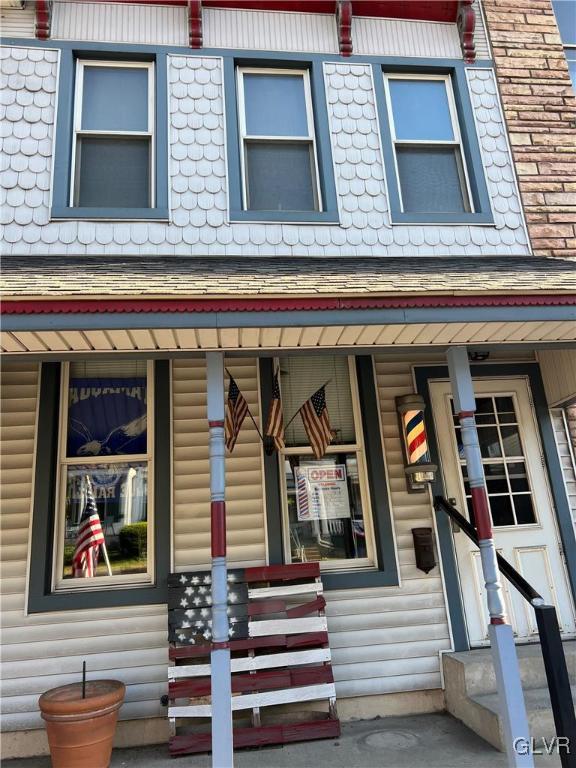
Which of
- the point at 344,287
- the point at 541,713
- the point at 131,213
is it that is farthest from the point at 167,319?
the point at 541,713

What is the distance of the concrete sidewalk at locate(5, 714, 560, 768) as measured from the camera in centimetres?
362

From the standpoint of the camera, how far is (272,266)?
14.6 ft

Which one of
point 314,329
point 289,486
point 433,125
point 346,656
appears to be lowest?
point 346,656

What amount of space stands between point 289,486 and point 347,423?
0.84 meters

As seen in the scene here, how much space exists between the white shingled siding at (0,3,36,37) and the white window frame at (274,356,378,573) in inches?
164

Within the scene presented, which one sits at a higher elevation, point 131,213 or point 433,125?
point 433,125

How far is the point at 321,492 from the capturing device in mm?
5043

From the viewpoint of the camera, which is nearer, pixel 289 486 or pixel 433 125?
pixel 289 486

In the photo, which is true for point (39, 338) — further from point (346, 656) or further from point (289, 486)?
point (346, 656)

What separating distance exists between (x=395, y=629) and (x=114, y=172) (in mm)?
5001

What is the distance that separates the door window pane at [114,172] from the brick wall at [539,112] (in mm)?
3893

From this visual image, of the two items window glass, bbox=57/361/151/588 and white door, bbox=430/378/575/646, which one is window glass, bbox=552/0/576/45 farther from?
window glass, bbox=57/361/151/588

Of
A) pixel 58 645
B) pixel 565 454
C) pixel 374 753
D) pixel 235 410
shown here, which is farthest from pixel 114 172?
pixel 374 753

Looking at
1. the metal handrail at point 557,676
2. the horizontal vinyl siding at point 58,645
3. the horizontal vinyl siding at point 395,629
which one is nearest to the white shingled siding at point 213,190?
the horizontal vinyl siding at point 58,645
